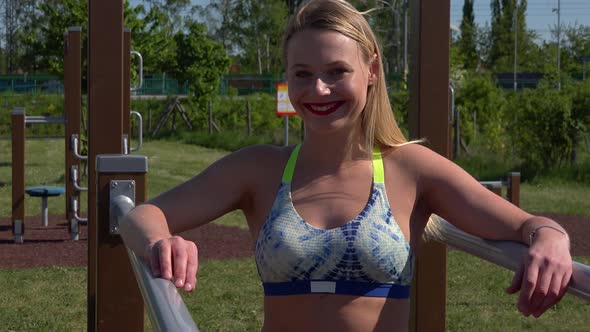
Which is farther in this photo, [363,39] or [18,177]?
[18,177]

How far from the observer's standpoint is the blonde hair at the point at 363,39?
7.28ft

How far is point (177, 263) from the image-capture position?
1.79 m

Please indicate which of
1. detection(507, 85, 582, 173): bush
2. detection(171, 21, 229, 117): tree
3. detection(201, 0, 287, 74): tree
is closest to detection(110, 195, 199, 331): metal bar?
detection(507, 85, 582, 173): bush

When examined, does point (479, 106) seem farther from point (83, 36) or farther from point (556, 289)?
point (556, 289)

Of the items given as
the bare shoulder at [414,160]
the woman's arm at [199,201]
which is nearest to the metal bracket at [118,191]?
the woman's arm at [199,201]

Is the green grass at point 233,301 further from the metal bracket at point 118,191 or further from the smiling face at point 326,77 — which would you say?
the smiling face at point 326,77

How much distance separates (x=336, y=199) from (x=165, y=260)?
556mm

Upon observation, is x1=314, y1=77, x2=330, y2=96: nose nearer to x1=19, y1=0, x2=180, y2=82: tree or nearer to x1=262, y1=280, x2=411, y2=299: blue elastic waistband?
x1=262, y1=280, x2=411, y2=299: blue elastic waistband

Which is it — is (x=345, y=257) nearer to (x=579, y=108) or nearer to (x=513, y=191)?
(x=513, y=191)

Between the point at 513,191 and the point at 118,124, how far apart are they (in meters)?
6.05

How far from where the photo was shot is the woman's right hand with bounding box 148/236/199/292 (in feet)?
5.80

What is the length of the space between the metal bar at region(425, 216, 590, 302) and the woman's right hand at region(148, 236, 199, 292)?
2.00 ft

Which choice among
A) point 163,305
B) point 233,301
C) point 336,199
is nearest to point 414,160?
point 336,199

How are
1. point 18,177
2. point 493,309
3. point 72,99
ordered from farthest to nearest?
point 18,177 < point 72,99 < point 493,309
